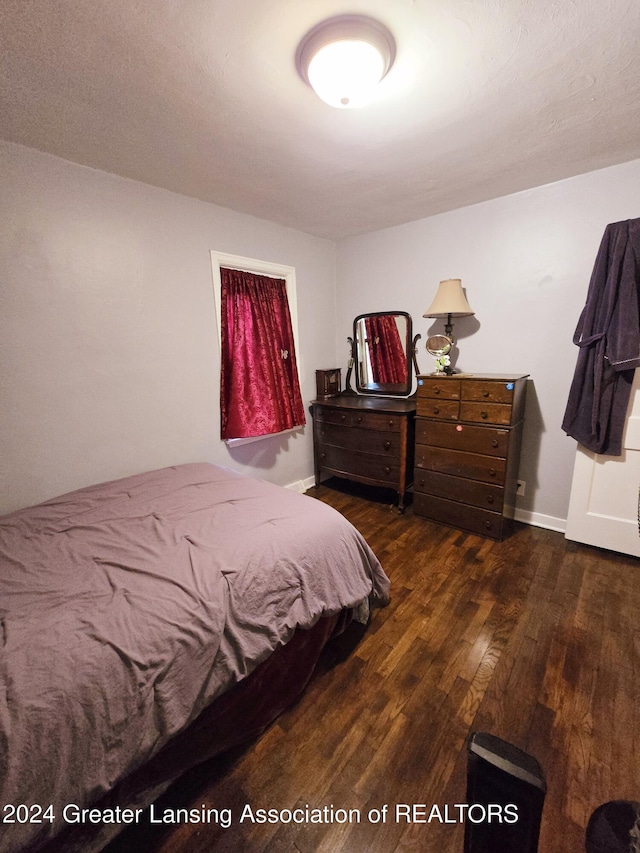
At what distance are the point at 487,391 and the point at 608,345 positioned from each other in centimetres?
68

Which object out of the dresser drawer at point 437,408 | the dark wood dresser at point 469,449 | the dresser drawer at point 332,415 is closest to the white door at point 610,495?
the dark wood dresser at point 469,449

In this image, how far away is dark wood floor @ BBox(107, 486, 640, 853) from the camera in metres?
0.98

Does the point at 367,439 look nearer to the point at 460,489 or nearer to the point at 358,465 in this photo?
the point at 358,465

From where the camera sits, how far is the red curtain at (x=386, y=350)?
10.0 ft

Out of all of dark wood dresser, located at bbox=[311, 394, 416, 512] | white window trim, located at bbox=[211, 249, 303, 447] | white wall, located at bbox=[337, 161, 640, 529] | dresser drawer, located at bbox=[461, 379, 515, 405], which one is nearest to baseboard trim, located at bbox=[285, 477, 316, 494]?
dark wood dresser, located at bbox=[311, 394, 416, 512]

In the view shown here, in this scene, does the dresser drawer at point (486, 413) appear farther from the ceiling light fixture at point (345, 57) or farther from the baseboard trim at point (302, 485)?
the ceiling light fixture at point (345, 57)

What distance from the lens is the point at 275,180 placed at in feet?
6.61

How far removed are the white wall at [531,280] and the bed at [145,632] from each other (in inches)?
66.4

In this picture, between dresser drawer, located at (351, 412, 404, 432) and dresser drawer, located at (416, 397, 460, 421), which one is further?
dresser drawer, located at (351, 412, 404, 432)

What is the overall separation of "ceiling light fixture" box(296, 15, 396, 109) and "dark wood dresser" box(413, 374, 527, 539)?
1.65 m

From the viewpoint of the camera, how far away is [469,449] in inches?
93.0

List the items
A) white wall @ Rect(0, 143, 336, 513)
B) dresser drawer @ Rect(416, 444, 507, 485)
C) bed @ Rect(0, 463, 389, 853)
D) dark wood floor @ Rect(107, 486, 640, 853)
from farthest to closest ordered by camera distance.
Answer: dresser drawer @ Rect(416, 444, 507, 485), white wall @ Rect(0, 143, 336, 513), dark wood floor @ Rect(107, 486, 640, 853), bed @ Rect(0, 463, 389, 853)

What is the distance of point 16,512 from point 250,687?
55.1 inches

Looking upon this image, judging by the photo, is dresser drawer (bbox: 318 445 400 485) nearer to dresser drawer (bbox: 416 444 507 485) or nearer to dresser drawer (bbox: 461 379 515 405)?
dresser drawer (bbox: 416 444 507 485)
